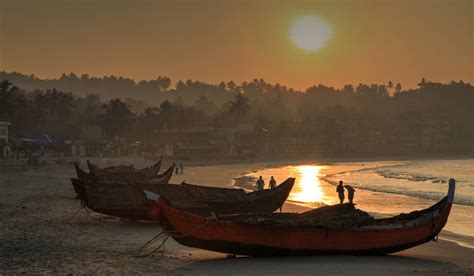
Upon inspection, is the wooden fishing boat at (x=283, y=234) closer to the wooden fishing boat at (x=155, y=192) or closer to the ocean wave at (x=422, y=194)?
the wooden fishing boat at (x=155, y=192)

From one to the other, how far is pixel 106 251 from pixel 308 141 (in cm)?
12986

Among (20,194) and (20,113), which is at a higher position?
(20,113)

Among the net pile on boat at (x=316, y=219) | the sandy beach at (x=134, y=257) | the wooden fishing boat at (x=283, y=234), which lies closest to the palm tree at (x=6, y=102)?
the sandy beach at (x=134, y=257)

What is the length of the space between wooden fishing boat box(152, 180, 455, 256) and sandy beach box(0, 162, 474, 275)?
11.1 inches

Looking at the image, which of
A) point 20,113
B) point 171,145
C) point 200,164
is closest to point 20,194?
point 200,164

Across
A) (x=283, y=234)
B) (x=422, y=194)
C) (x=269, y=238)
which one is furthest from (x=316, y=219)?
(x=422, y=194)

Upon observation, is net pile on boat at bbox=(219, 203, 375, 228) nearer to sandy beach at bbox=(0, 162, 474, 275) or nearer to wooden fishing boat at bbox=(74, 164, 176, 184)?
sandy beach at bbox=(0, 162, 474, 275)

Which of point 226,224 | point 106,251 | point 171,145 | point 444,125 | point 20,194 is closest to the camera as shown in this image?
point 226,224

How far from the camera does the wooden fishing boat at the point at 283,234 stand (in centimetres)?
1538

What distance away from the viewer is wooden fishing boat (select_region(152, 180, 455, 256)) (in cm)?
1538

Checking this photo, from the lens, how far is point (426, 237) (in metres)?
17.2

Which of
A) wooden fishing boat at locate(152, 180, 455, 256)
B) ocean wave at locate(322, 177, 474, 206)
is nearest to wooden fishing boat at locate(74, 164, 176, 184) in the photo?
wooden fishing boat at locate(152, 180, 455, 256)

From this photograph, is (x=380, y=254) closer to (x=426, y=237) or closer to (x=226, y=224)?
(x=426, y=237)

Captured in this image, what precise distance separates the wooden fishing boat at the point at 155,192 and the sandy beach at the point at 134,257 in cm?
62
